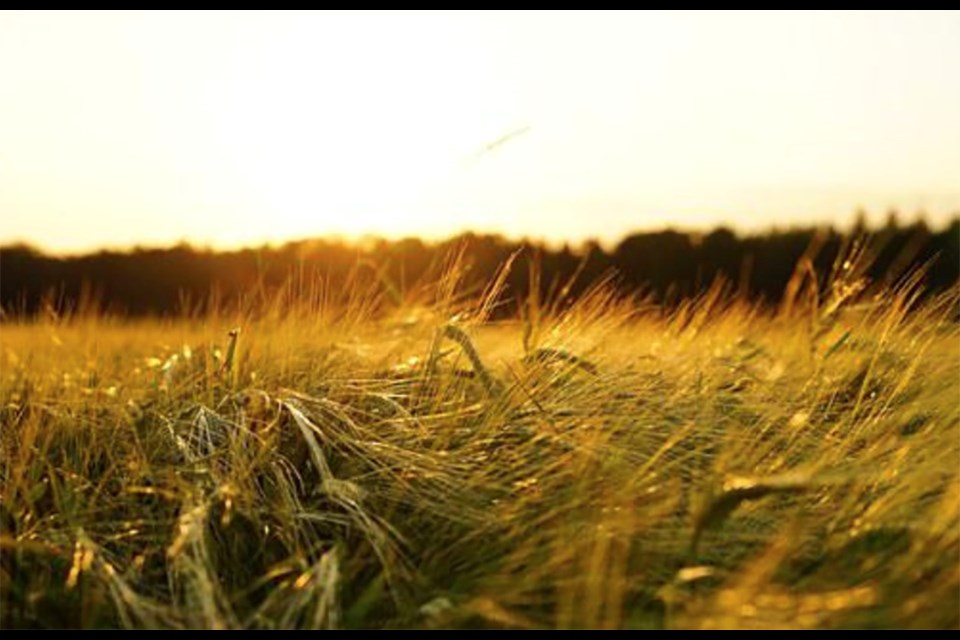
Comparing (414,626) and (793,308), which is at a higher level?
(793,308)

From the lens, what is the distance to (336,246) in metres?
3.36

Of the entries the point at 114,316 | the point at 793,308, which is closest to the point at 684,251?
the point at 793,308

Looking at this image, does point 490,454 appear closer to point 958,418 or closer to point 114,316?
point 958,418

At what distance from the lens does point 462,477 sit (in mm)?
2320

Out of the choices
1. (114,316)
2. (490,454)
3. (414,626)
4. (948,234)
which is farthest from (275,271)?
(948,234)

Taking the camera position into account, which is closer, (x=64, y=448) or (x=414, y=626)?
(x=414, y=626)

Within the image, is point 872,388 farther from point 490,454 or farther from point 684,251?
point 684,251

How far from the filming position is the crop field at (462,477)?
1.81 m

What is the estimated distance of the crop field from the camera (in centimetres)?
Answer: 181

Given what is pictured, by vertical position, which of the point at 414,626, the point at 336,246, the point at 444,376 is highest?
the point at 336,246
